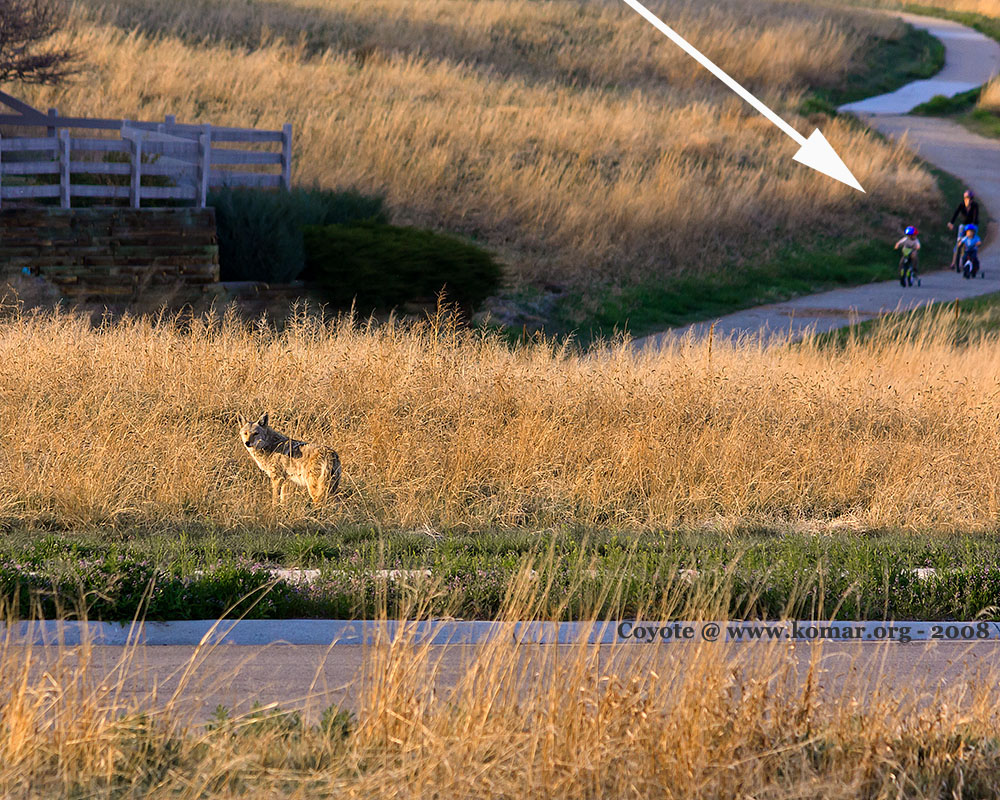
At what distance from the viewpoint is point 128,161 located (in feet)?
→ 58.5

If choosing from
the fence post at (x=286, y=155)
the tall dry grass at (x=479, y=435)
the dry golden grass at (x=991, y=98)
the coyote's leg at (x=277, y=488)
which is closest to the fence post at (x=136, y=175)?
the fence post at (x=286, y=155)

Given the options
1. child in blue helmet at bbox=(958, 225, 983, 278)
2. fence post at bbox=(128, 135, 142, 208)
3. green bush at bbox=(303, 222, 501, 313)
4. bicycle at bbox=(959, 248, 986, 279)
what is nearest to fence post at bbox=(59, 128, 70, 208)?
fence post at bbox=(128, 135, 142, 208)

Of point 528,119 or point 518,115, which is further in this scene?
point 518,115

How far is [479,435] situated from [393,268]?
7.38 metres

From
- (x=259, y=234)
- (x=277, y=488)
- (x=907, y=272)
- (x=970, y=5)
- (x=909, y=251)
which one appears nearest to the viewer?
(x=277, y=488)

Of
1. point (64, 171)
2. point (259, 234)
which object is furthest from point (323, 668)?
point (64, 171)

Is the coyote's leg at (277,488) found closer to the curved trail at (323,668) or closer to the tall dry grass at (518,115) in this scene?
the curved trail at (323,668)

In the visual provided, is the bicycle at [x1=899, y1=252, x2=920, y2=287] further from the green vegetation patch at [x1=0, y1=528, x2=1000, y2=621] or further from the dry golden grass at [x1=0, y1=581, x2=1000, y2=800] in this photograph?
the dry golden grass at [x1=0, y1=581, x2=1000, y2=800]

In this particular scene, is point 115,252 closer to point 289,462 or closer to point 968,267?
point 289,462

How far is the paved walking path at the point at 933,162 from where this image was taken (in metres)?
19.5

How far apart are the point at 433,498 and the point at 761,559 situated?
249 cm

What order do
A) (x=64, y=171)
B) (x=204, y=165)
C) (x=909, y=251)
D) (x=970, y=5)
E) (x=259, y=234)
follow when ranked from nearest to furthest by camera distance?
(x=64, y=171) → (x=259, y=234) → (x=204, y=165) → (x=909, y=251) → (x=970, y=5)

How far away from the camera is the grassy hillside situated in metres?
22.1

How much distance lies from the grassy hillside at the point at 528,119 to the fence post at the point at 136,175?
6296mm
